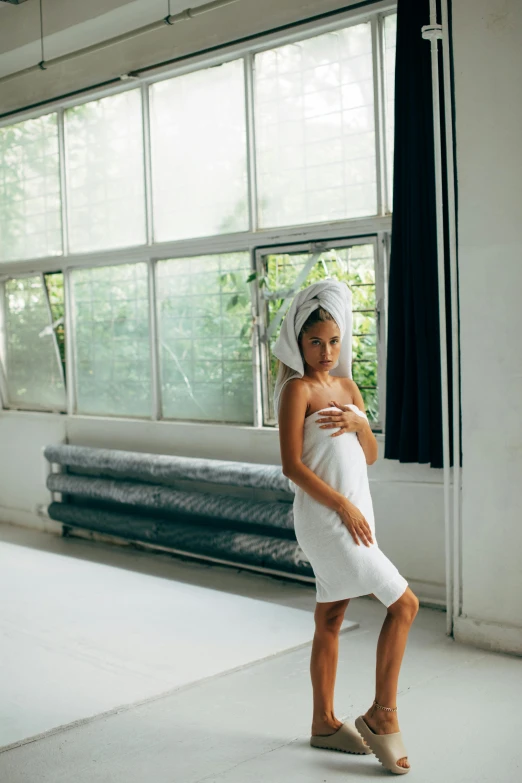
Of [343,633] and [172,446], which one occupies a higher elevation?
[172,446]

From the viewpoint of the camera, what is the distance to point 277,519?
5.00 m

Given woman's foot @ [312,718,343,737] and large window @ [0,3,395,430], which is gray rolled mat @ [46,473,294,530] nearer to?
large window @ [0,3,395,430]

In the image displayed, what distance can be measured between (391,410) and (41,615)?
2052 millimetres

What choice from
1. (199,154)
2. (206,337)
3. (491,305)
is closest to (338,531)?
(491,305)

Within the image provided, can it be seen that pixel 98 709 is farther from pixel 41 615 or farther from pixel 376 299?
pixel 376 299

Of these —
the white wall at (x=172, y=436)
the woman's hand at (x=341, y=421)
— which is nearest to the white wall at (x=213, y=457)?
the white wall at (x=172, y=436)

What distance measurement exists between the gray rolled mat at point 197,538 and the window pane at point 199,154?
1.82 metres

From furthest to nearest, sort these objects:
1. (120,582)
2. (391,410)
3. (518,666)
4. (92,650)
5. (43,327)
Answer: (43,327), (120,582), (391,410), (92,650), (518,666)

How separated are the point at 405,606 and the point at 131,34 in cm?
409

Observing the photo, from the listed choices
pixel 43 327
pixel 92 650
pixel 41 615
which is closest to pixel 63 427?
pixel 43 327

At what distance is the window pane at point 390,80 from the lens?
181 inches

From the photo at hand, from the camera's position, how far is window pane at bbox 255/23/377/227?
4.76 meters

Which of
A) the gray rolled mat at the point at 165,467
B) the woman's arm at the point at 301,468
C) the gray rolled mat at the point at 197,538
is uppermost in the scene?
the woman's arm at the point at 301,468

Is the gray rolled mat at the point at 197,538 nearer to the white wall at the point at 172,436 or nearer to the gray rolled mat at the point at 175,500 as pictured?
the gray rolled mat at the point at 175,500
